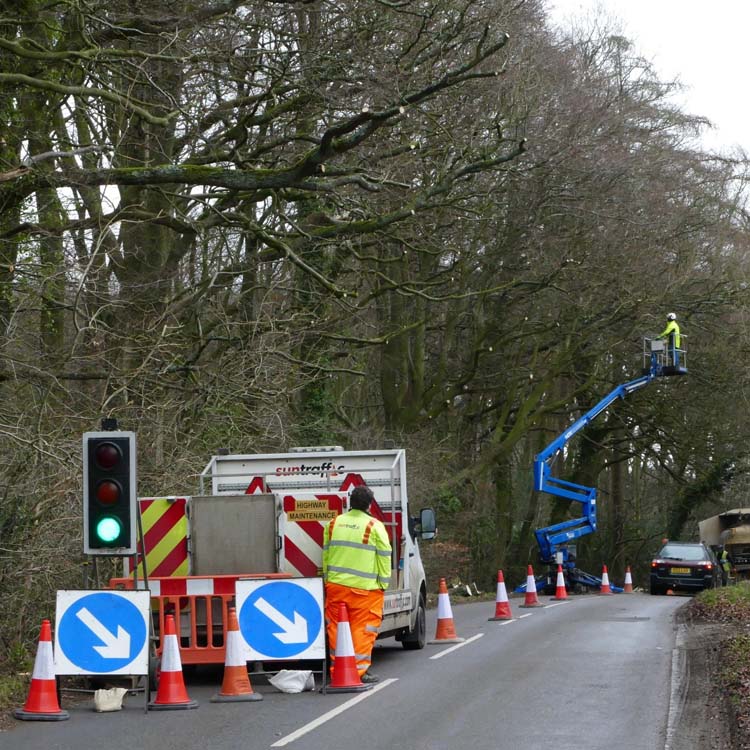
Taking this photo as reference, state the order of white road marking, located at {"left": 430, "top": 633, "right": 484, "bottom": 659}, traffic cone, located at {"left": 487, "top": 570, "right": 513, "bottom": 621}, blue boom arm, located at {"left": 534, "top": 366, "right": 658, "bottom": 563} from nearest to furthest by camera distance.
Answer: white road marking, located at {"left": 430, "top": 633, "right": 484, "bottom": 659} → traffic cone, located at {"left": 487, "top": 570, "right": 513, "bottom": 621} → blue boom arm, located at {"left": 534, "top": 366, "right": 658, "bottom": 563}

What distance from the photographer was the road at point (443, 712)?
29.5 feet

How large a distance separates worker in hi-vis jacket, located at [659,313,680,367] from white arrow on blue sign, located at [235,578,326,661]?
852 inches

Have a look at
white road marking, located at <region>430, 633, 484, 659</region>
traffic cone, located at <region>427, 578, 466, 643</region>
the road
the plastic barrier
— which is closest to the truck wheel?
the road

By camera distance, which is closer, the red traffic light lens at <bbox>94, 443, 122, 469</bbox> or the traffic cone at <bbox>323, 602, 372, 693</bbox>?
the red traffic light lens at <bbox>94, 443, 122, 469</bbox>

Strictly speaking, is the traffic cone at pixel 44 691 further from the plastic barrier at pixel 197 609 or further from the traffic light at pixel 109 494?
the plastic barrier at pixel 197 609

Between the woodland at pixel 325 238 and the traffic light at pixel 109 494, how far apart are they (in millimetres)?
3250

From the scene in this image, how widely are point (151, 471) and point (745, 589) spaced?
12990mm

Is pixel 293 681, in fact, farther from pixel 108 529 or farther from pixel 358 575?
pixel 108 529

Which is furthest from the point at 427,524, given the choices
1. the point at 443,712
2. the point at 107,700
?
the point at 107,700

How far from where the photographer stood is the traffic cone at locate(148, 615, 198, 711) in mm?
10633

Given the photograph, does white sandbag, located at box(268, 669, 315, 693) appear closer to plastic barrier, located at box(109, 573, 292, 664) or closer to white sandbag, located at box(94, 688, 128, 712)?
plastic barrier, located at box(109, 573, 292, 664)

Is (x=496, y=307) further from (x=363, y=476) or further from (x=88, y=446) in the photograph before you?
(x=88, y=446)

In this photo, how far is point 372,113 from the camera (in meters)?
13.2

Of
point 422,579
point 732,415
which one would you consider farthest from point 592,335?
point 422,579
